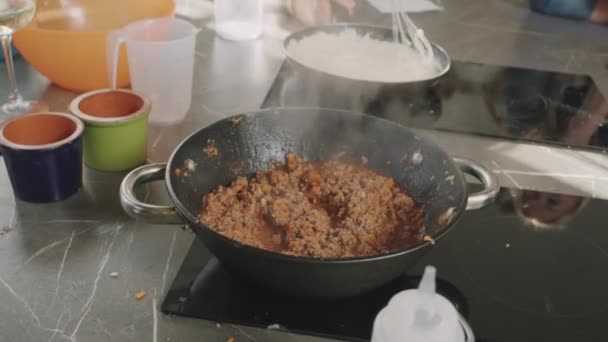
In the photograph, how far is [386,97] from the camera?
128 centimetres

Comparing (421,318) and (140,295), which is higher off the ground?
(421,318)

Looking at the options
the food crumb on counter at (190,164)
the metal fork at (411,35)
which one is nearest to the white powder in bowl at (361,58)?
Result: the metal fork at (411,35)

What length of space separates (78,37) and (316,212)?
0.65m

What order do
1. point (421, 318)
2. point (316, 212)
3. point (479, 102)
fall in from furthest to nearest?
point (479, 102) < point (316, 212) < point (421, 318)

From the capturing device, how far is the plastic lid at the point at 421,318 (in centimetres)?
58

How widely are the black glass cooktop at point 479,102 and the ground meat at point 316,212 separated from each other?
11.6 inches

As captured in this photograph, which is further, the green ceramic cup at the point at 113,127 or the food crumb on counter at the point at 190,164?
the green ceramic cup at the point at 113,127

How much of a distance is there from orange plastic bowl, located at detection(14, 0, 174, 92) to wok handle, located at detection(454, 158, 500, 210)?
75 centimetres

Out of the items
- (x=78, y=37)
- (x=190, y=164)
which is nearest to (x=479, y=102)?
(x=190, y=164)

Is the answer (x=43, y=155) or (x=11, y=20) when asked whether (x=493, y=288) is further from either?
(x=11, y=20)

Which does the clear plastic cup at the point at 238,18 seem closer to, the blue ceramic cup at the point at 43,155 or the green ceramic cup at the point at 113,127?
the green ceramic cup at the point at 113,127

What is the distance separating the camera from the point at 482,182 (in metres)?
0.92

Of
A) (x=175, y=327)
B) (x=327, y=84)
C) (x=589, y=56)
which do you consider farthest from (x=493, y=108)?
(x=175, y=327)

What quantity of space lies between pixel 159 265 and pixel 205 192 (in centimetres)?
14
